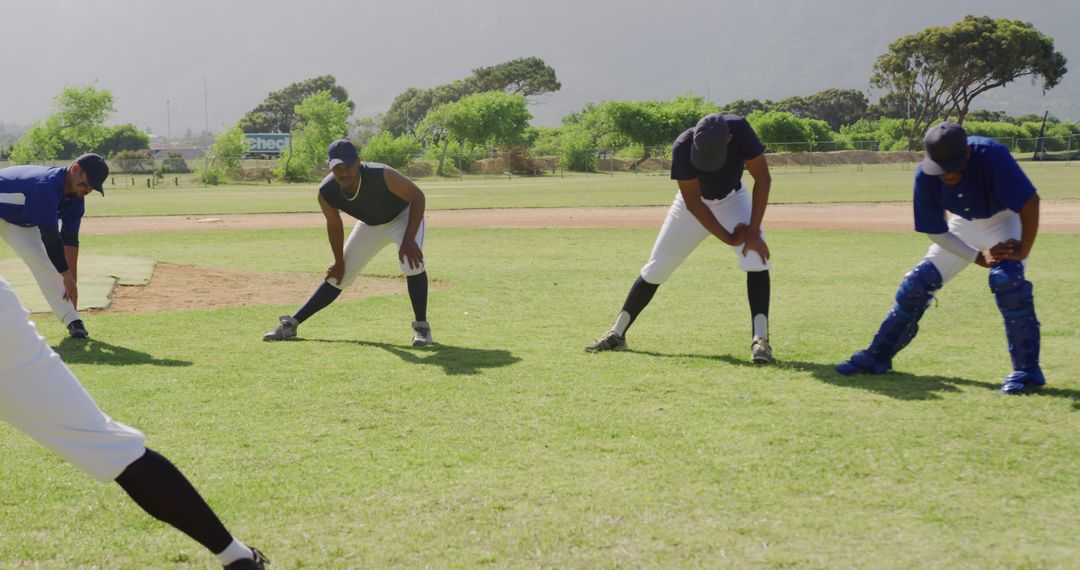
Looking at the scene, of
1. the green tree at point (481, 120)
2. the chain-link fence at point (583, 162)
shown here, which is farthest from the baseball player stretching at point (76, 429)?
the green tree at point (481, 120)

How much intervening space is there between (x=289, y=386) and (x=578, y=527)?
11.5 feet

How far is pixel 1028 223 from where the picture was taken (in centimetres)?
657

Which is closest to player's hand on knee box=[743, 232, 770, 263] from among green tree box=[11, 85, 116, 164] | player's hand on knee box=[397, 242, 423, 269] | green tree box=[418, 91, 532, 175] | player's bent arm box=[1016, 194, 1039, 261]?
player's bent arm box=[1016, 194, 1039, 261]

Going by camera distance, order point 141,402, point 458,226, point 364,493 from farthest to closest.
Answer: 1. point 458,226
2. point 141,402
3. point 364,493

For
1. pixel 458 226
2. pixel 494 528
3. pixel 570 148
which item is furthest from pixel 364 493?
pixel 570 148

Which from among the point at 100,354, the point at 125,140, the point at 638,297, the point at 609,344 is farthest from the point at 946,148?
the point at 125,140

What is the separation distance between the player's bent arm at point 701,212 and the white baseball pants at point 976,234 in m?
1.56

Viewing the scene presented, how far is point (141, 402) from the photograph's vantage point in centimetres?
693

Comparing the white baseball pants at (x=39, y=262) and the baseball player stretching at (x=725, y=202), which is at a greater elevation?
the baseball player stretching at (x=725, y=202)

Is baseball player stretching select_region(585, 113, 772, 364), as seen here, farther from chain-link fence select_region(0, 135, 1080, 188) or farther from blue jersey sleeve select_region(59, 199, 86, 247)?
chain-link fence select_region(0, 135, 1080, 188)

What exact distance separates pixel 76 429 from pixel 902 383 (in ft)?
17.8

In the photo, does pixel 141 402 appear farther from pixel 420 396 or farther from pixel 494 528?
pixel 494 528

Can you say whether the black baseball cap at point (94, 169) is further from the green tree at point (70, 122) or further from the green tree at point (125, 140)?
the green tree at point (125, 140)

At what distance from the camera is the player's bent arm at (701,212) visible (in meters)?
8.00
